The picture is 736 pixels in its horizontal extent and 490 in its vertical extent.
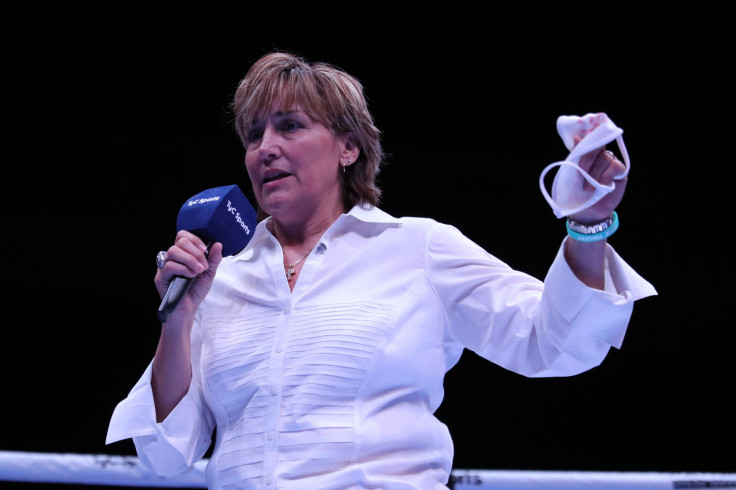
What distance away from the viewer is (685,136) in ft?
8.90

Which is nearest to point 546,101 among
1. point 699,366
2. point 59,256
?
point 699,366

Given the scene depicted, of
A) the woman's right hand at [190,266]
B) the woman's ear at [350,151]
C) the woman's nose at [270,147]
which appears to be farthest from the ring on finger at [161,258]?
the woman's ear at [350,151]

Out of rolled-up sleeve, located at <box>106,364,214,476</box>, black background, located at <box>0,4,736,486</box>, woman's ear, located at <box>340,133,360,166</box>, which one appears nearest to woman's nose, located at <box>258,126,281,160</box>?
woman's ear, located at <box>340,133,360,166</box>

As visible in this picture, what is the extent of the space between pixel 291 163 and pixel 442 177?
1464mm

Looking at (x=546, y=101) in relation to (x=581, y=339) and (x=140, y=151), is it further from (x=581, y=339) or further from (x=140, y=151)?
(x=581, y=339)

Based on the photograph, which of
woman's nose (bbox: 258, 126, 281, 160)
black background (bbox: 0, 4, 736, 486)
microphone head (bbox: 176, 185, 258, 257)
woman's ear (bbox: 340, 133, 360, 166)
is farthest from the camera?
black background (bbox: 0, 4, 736, 486)

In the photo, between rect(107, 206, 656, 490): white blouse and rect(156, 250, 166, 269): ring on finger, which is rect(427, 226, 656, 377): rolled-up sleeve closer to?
rect(107, 206, 656, 490): white blouse

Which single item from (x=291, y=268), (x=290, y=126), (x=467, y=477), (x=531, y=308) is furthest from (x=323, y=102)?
(x=467, y=477)

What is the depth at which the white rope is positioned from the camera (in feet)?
5.05

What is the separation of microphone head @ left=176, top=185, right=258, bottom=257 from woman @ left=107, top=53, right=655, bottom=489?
0.04 m

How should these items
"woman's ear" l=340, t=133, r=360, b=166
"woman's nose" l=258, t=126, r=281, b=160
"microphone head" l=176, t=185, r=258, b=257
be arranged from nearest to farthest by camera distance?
"microphone head" l=176, t=185, r=258, b=257 < "woman's nose" l=258, t=126, r=281, b=160 < "woman's ear" l=340, t=133, r=360, b=166

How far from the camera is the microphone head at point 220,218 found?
127cm

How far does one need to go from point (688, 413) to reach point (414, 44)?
158 centimetres

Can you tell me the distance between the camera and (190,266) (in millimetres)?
1150
